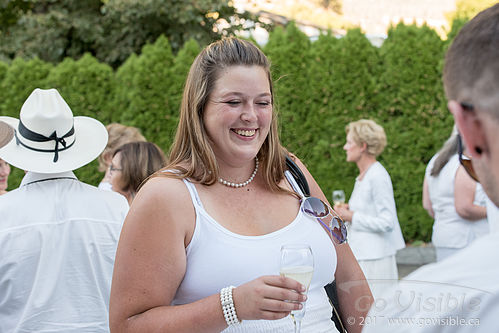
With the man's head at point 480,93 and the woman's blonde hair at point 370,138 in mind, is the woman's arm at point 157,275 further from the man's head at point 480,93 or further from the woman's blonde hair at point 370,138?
the woman's blonde hair at point 370,138

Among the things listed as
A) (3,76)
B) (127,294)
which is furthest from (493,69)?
(3,76)

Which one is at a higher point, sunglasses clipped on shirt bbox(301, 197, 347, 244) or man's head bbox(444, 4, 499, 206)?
→ man's head bbox(444, 4, 499, 206)

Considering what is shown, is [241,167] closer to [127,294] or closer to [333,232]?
[333,232]

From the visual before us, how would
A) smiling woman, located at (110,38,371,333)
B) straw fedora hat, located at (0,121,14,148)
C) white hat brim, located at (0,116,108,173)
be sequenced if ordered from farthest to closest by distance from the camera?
straw fedora hat, located at (0,121,14,148) < white hat brim, located at (0,116,108,173) < smiling woman, located at (110,38,371,333)

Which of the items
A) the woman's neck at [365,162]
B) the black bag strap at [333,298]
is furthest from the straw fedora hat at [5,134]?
the woman's neck at [365,162]

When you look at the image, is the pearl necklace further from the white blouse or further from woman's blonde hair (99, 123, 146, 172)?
woman's blonde hair (99, 123, 146, 172)

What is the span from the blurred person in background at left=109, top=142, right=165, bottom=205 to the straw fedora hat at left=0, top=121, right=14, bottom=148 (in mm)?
1066

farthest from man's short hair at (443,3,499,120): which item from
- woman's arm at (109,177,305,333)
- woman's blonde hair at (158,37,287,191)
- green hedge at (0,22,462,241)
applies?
green hedge at (0,22,462,241)

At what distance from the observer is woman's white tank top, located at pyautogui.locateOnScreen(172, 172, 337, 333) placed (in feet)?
6.58

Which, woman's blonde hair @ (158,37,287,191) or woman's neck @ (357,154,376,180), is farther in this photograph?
woman's neck @ (357,154,376,180)

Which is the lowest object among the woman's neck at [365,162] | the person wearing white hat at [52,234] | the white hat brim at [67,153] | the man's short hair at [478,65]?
the person wearing white hat at [52,234]

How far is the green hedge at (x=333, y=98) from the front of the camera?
9.04 meters

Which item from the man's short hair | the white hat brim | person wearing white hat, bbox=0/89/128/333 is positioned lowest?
person wearing white hat, bbox=0/89/128/333

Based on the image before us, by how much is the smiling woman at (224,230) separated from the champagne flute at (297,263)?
0.04 meters
